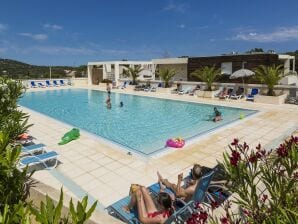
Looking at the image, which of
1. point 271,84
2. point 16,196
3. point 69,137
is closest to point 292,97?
point 271,84

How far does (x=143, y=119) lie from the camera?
1391 cm

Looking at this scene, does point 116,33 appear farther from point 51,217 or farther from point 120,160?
point 51,217

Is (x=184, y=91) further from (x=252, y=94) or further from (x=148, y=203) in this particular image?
(x=148, y=203)

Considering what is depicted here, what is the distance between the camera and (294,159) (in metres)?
2.70

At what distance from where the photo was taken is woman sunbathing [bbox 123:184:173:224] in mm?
3695

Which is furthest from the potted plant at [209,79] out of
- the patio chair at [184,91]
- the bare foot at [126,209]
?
the bare foot at [126,209]

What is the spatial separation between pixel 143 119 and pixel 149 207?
1005 centimetres

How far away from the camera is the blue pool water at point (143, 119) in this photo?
10383mm

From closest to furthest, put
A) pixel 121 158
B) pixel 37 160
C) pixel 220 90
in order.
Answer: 1. pixel 37 160
2. pixel 121 158
3. pixel 220 90

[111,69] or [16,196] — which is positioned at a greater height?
[111,69]

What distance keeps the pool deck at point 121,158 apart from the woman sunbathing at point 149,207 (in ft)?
3.96

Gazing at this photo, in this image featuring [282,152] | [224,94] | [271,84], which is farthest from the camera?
[224,94]

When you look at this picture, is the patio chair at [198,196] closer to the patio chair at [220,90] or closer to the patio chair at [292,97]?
the patio chair at [292,97]

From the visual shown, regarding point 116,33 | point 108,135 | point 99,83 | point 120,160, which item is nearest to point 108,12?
point 116,33
